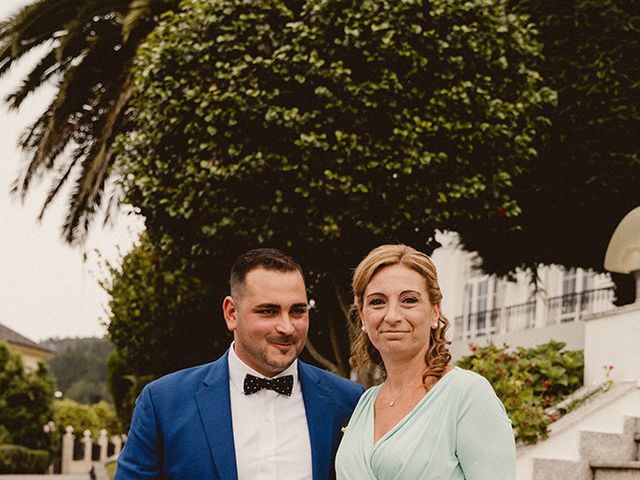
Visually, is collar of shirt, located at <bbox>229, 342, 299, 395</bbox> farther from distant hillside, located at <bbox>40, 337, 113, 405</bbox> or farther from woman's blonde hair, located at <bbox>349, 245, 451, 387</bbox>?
distant hillside, located at <bbox>40, 337, 113, 405</bbox>

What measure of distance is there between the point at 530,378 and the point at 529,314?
12.0 m

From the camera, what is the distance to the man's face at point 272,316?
3.95 m

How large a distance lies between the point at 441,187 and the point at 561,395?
2716 mm

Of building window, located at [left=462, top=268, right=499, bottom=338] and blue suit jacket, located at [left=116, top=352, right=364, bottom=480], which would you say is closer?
blue suit jacket, located at [left=116, top=352, right=364, bottom=480]

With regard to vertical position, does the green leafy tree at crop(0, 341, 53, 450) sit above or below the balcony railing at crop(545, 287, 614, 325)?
below

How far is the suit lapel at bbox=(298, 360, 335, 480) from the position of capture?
13.3 feet

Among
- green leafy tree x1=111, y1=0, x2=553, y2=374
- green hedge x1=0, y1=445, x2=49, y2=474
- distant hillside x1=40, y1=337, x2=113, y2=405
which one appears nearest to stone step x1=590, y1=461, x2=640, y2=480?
green leafy tree x1=111, y1=0, x2=553, y2=374

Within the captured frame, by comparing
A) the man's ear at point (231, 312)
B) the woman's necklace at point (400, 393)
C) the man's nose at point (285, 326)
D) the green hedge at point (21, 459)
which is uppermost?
the man's ear at point (231, 312)

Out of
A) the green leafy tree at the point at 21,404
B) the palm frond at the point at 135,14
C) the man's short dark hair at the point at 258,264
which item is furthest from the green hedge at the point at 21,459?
the man's short dark hair at the point at 258,264

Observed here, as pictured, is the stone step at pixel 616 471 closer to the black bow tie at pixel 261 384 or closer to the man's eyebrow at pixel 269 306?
the black bow tie at pixel 261 384

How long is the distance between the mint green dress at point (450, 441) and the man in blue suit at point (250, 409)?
42cm

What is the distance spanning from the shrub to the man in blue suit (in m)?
5.71

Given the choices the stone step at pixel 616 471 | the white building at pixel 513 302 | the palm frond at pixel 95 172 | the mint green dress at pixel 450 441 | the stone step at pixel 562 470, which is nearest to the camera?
the mint green dress at pixel 450 441

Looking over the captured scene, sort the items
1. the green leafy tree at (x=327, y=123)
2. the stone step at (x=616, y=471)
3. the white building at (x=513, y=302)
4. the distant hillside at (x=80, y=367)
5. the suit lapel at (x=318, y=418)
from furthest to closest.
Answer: the distant hillside at (x=80, y=367)
the white building at (x=513, y=302)
the green leafy tree at (x=327, y=123)
the stone step at (x=616, y=471)
the suit lapel at (x=318, y=418)
